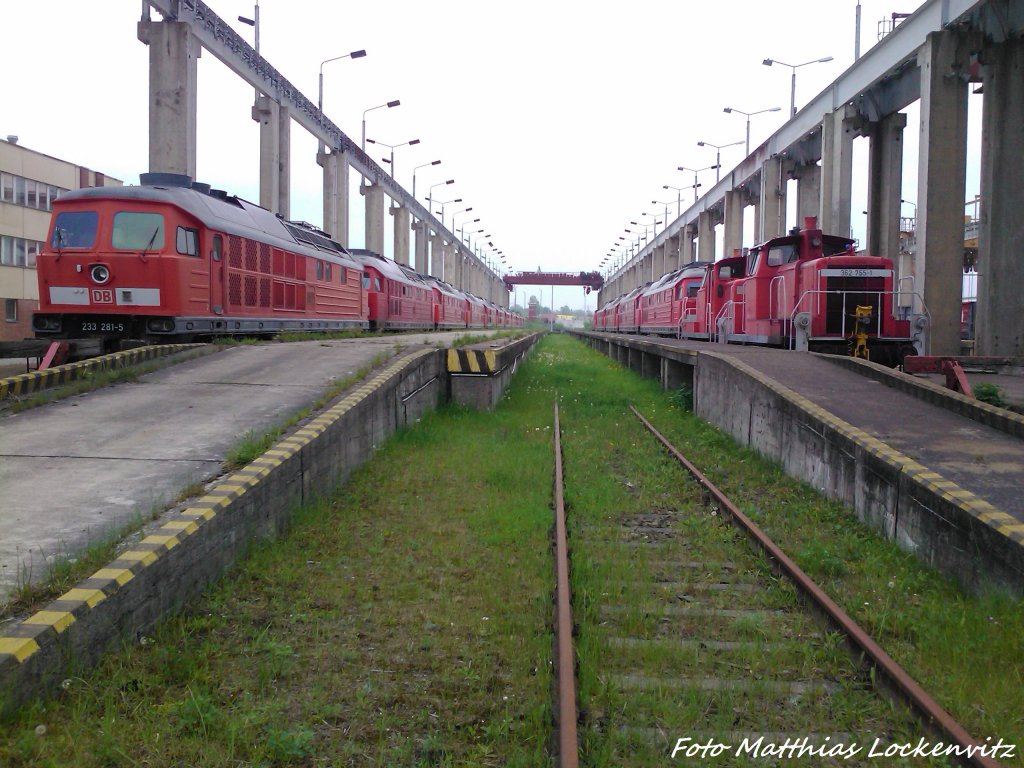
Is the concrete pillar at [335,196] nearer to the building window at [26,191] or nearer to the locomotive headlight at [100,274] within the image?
the building window at [26,191]

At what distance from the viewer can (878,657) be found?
3.96m

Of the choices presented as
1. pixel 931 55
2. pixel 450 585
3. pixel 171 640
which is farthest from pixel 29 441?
pixel 931 55

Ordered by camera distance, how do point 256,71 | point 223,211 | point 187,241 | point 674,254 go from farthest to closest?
point 674,254 → point 256,71 → point 223,211 → point 187,241

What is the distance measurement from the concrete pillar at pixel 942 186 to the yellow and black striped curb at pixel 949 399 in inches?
332

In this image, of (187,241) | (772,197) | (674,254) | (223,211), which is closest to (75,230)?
(187,241)

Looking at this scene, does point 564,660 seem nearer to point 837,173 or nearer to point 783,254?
point 783,254

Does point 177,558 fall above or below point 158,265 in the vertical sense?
below

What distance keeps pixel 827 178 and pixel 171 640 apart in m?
25.3

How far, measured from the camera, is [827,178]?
24.8 m

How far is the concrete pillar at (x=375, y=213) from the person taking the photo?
144 feet

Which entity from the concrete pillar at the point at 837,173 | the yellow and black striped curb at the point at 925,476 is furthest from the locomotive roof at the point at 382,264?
the yellow and black striped curb at the point at 925,476

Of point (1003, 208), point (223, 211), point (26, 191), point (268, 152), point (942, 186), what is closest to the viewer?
point (223, 211)

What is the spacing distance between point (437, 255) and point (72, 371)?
62.0 m

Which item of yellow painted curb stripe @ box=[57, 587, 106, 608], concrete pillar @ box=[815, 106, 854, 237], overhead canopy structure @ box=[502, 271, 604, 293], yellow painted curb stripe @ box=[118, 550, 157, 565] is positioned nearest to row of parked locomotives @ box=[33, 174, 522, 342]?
yellow painted curb stripe @ box=[118, 550, 157, 565]
